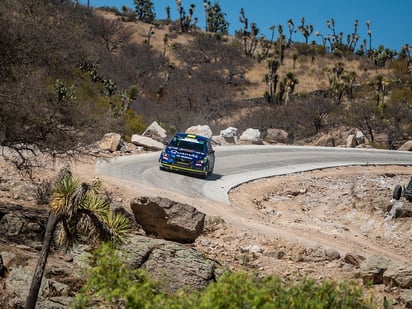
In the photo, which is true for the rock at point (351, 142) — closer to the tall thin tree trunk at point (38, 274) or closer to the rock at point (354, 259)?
the rock at point (354, 259)

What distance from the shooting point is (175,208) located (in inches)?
758

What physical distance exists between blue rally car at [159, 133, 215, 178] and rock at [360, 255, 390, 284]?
43.3 ft

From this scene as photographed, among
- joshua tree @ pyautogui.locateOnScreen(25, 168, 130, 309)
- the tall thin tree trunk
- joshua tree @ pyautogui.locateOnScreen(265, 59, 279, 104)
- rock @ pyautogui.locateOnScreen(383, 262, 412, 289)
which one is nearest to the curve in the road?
rock @ pyautogui.locateOnScreen(383, 262, 412, 289)

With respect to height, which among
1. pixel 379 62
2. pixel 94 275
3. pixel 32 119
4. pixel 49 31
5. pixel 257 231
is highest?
pixel 379 62

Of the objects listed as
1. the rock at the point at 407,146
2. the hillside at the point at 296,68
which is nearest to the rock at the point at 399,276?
the rock at the point at 407,146

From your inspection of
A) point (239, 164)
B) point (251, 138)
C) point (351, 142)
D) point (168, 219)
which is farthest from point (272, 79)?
point (168, 219)

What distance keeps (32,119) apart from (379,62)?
75704 millimetres

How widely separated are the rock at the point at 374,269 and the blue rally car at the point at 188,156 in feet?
43.3

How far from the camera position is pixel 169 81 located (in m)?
76.3

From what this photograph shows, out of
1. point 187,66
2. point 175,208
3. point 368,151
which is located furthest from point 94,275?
point 187,66

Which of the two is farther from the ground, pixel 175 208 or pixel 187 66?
pixel 187 66

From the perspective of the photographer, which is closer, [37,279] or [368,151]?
[37,279]

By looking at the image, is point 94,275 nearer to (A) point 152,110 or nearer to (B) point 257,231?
(B) point 257,231

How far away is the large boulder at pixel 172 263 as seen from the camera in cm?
1406
